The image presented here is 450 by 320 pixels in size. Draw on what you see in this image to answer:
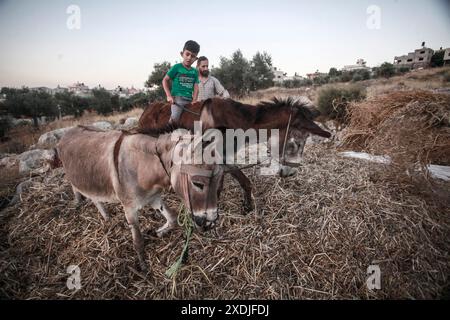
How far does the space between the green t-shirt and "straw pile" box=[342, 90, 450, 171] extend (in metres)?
4.25

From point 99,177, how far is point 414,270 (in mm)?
4505

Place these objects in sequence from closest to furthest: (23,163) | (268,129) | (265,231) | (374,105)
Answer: (265,231) → (268,129) → (374,105) → (23,163)

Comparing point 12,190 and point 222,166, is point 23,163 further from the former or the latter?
point 222,166

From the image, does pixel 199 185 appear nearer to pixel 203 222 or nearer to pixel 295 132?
pixel 203 222

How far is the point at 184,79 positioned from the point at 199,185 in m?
3.09

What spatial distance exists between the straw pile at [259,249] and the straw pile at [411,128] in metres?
0.75

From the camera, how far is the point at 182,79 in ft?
14.7

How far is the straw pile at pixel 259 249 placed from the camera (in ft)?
8.69

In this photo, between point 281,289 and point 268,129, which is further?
point 268,129

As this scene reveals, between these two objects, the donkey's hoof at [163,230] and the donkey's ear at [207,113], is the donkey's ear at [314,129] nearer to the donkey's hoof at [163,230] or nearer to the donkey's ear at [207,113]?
the donkey's ear at [207,113]

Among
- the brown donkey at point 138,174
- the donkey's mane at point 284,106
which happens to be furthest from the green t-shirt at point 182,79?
the brown donkey at point 138,174
